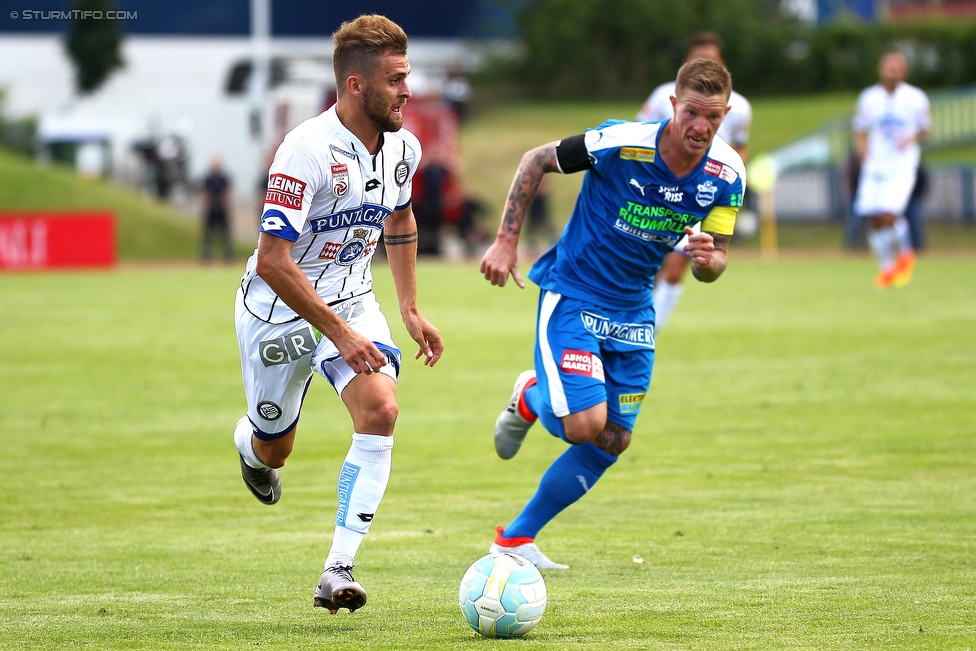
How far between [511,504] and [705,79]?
2.98 metres

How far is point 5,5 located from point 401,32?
43879mm

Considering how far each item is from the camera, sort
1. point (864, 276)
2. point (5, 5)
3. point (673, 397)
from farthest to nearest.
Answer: point (5, 5), point (864, 276), point (673, 397)

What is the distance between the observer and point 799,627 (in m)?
5.14

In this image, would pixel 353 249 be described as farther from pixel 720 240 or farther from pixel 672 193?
pixel 720 240

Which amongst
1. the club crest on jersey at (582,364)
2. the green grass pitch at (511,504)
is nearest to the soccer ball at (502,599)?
the green grass pitch at (511,504)

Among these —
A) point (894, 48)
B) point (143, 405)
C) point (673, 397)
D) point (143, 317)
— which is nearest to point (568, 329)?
point (673, 397)

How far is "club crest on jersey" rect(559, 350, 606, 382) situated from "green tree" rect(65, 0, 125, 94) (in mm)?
45012

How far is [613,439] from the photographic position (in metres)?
6.46

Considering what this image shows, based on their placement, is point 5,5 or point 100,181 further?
point 5,5

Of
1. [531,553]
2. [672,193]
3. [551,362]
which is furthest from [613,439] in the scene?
[672,193]

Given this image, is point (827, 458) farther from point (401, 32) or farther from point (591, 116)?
point (591, 116)

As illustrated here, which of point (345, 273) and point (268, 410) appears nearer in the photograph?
point (345, 273)

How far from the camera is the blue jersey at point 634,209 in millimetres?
6512

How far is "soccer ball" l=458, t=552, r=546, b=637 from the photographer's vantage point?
16.8 ft
